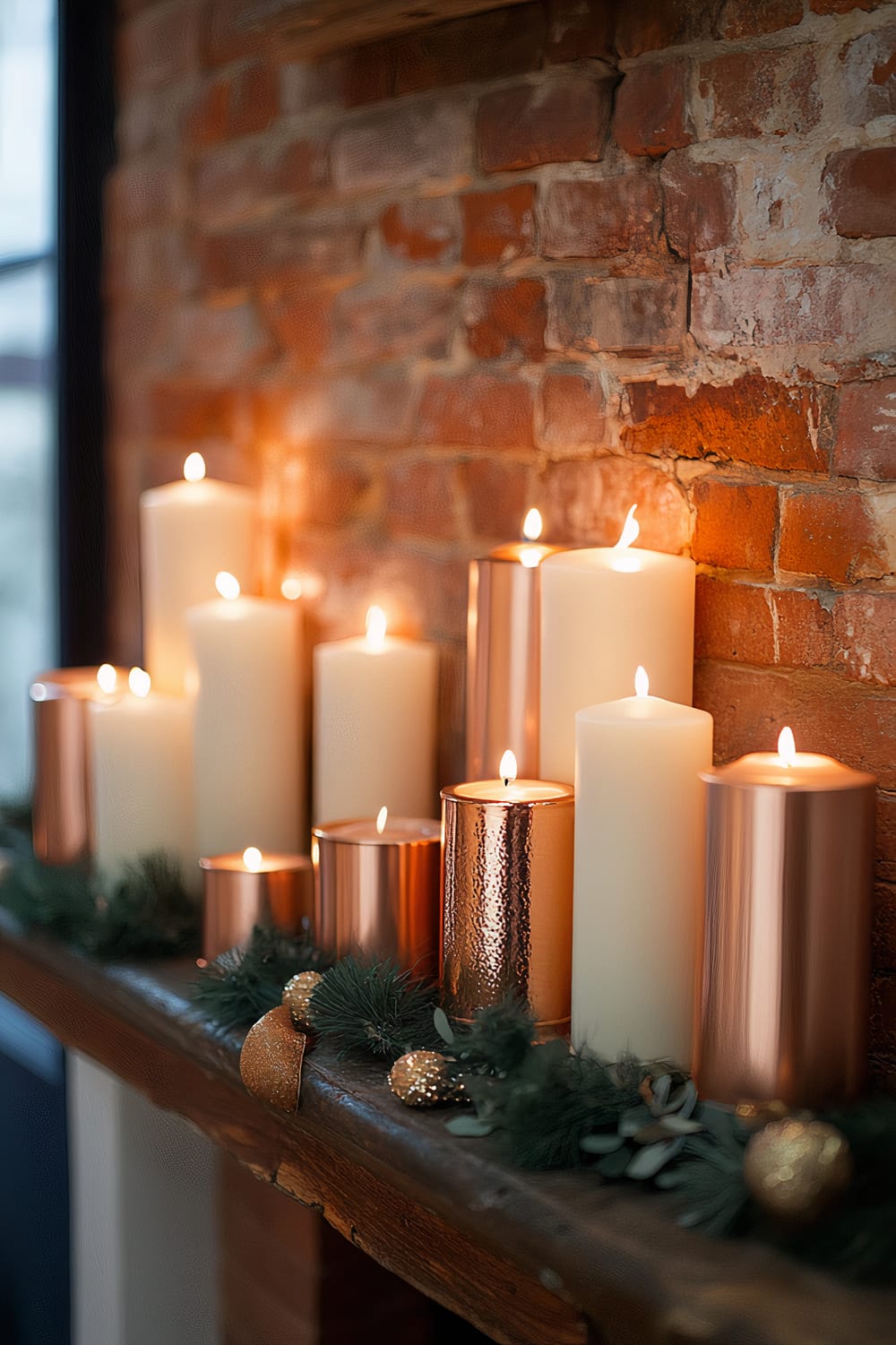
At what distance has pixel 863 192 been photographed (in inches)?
32.3

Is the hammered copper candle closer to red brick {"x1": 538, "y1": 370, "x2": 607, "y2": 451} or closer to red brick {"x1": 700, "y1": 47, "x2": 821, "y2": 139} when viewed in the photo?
red brick {"x1": 538, "y1": 370, "x2": 607, "y2": 451}

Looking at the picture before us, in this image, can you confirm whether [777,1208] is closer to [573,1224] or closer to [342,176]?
[573,1224]

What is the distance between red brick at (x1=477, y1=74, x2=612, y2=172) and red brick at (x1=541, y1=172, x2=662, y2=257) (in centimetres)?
3

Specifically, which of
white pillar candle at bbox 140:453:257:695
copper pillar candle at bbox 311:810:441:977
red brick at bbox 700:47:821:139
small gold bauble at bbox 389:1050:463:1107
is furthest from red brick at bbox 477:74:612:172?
small gold bauble at bbox 389:1050:463:1107

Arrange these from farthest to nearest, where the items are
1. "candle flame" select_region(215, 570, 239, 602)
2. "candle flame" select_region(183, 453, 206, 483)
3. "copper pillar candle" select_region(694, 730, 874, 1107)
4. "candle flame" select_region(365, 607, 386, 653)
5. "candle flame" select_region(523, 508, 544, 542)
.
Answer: "candle flame" select_region(183, 453, 206, 483) → "candle flame" select_region(215, 570, 239, 602) → "candle flame" select_region(365, 607, 386, 653) → "candle flame" select_region(523, 508, 544, 542) → "copper pillar candle" select_region(694, 730, 874, 1107)

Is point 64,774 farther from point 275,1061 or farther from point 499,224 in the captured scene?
point 499,224

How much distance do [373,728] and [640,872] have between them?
14.6 inches

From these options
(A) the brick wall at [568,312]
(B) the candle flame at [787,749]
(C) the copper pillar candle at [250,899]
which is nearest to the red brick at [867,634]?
(A) the brick wall at [568,312]

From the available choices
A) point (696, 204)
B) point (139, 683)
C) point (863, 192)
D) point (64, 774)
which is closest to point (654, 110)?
point (696, 204)

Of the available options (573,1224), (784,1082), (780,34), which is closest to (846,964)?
(784,1082)

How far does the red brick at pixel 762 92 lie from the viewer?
849mm

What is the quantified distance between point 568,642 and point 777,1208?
0.40 m

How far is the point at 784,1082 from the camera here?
0.73 m

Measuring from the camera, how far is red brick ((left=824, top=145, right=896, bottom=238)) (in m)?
0.81
